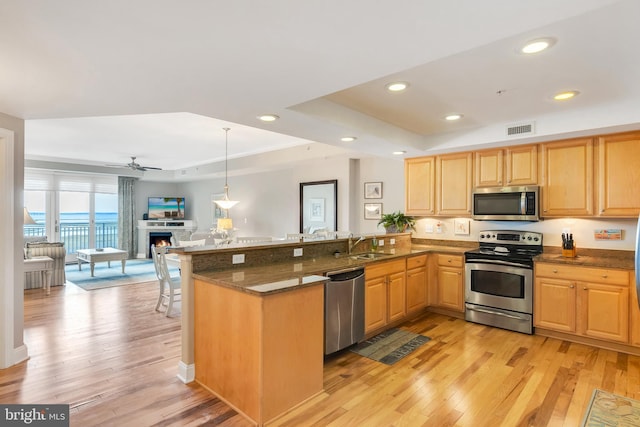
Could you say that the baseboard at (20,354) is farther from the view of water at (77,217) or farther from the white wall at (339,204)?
the view of water at (77,217)

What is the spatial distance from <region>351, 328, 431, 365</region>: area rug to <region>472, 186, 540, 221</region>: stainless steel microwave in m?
1.82

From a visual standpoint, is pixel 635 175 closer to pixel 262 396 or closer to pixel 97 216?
pixel 262 396

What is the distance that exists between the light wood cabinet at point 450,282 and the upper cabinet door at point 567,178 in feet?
3.91

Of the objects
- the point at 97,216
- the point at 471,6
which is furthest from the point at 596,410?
the point at 97,216

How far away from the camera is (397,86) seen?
9.13 ft

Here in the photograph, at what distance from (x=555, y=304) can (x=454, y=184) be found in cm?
187

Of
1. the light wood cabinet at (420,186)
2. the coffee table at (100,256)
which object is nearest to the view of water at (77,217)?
the coffee table at (100,256)

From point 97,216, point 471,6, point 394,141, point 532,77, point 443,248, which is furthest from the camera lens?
point 97,216

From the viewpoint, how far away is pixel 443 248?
472 cm

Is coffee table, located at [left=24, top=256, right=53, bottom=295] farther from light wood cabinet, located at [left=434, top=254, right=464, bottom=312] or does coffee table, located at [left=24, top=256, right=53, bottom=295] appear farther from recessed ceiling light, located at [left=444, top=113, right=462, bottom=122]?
recessed ceiling light, located at [left=444, top=113, right=462, bottom=122]

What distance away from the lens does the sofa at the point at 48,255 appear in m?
5.93

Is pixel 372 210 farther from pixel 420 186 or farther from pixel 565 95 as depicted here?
pixel 565 95

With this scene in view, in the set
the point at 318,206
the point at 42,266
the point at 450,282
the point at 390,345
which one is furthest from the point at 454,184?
the point at 42,266

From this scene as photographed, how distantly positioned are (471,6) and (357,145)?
2.74m
